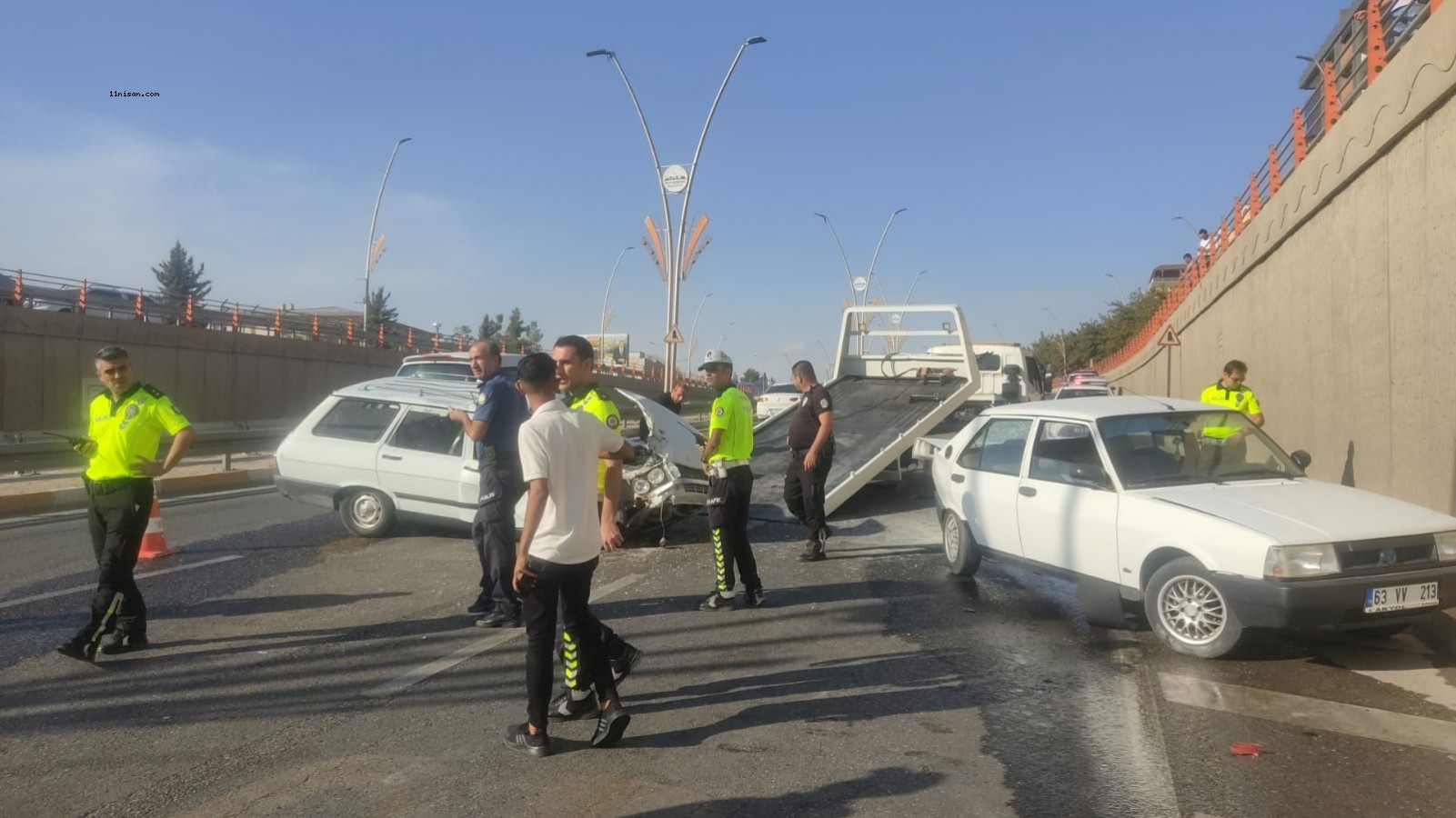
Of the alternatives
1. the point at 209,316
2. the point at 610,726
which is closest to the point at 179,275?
the point at 209,316

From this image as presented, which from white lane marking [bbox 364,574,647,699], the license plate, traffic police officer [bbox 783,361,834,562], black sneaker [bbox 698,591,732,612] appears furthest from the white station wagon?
the license plate

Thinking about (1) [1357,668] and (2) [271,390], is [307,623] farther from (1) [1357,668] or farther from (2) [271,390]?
(2) [271,390]

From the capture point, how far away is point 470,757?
4.25 m

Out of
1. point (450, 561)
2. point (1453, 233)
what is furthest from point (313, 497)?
point (1453, 233)

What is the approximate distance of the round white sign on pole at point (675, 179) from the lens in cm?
2378

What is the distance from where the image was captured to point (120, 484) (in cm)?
564

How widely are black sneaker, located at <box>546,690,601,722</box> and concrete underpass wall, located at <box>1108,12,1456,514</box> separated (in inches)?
283

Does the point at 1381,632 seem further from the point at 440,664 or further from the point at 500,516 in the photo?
the point at 440,664

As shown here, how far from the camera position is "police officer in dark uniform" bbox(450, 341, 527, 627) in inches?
251

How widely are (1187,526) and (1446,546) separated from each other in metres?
1.31

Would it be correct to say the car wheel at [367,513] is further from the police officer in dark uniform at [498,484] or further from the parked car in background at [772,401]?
the parked car in background at [772,401]

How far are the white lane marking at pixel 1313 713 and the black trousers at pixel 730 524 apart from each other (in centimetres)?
274

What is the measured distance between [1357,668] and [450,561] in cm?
662

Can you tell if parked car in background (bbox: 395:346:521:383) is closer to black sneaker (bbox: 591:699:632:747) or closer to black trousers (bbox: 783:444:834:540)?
black trousers (bbox: 783:444:834:540)
